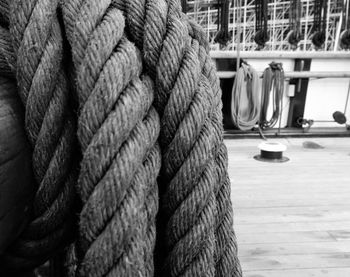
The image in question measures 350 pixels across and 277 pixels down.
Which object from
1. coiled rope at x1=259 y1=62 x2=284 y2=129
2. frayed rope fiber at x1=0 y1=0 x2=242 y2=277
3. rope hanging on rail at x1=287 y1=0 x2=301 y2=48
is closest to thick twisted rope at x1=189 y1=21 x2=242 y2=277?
frayed rope fiber at x1=0 y1=0 x2=242 y2=277

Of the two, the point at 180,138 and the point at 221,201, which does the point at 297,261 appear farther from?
the point at 180,138

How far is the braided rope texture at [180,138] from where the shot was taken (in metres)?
0.65

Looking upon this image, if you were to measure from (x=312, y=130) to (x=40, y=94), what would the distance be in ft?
13.0

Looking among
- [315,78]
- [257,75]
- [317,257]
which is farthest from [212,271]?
[315,78]

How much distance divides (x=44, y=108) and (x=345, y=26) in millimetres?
5111

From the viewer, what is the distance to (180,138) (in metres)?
0.64

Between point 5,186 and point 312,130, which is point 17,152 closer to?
point 5,186

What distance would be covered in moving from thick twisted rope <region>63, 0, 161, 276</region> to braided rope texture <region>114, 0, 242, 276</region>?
45 millimetres

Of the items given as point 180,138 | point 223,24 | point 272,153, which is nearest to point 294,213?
point 272,153

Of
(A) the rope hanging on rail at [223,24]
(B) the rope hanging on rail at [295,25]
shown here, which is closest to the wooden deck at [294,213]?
(A) the rope hanging on rail at [223,24]

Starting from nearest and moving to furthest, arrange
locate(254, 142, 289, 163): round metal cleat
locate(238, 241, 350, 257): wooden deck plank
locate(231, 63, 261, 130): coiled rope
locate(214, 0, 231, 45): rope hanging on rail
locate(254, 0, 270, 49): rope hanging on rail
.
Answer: locate(238, 241, 350, 257): wooden deck plank
locate(254, 142, 289, 163): round metal cleat
locate(231, 63, 261, 130): coiled rope
locate(214, 0, 231, 45): rope hanging on rail
locate(254, 0, 270, 49): rope hanging on rail

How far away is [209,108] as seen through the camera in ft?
2.22

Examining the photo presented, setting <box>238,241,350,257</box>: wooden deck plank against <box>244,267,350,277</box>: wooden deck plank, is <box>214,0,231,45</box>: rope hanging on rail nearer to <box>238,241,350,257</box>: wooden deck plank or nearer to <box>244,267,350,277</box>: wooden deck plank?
<box>238,241,350,257</box>: wooden deck plank

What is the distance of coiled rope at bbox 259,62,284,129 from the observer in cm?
430
